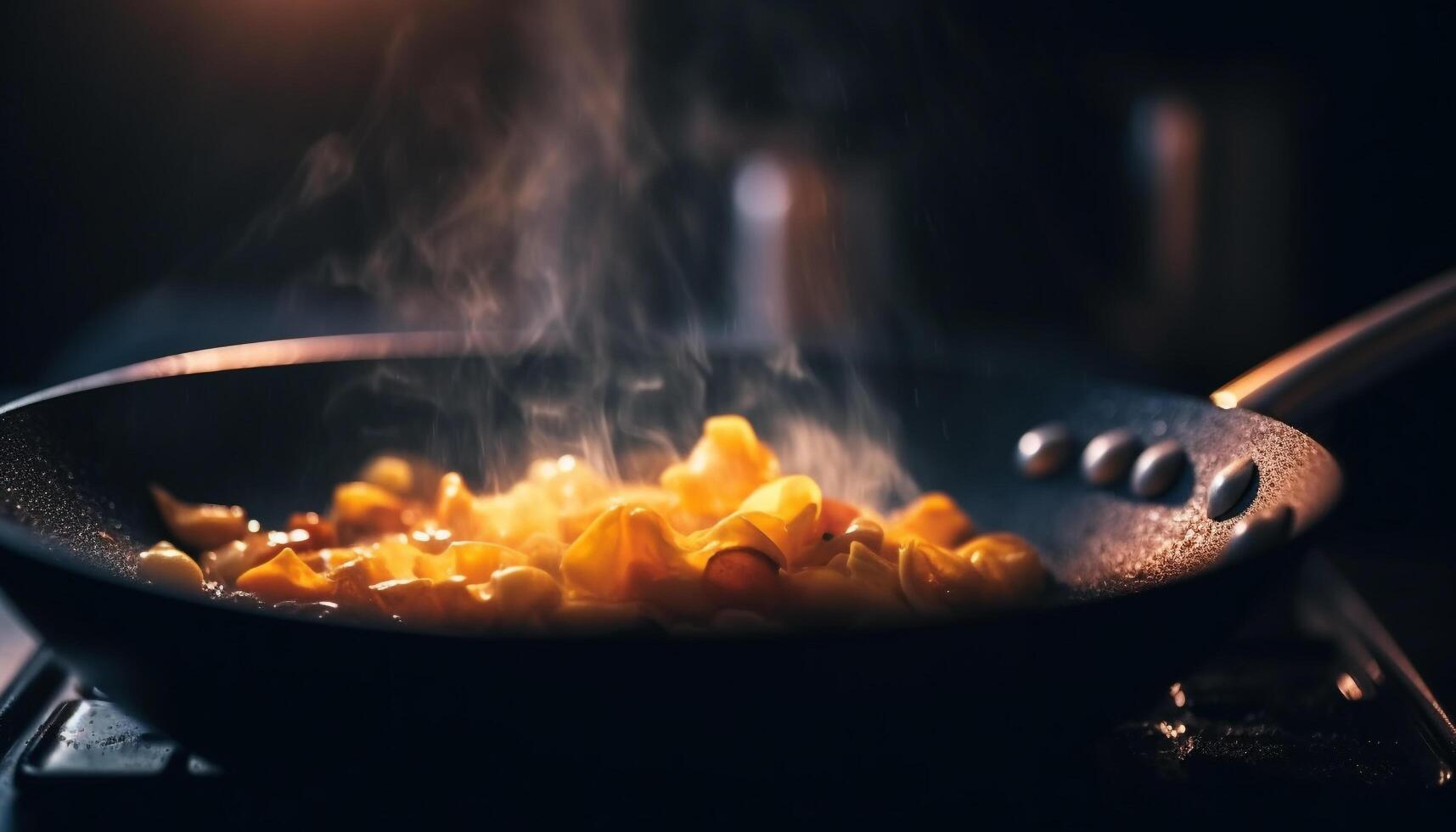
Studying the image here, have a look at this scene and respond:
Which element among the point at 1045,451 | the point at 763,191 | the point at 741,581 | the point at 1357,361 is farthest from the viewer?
the point at 763,191

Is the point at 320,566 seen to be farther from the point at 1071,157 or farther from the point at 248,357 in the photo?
the point at 1071,157

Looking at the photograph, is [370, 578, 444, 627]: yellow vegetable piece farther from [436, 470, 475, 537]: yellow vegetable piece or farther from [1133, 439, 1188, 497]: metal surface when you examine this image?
[1133, 439, 1188, 497]: metal surface

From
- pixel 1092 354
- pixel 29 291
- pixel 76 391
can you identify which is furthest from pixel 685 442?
pixel 29 291

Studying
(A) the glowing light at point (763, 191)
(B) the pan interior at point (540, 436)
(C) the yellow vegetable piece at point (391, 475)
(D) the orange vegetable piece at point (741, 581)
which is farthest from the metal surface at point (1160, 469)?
(A) the glowing light at point (763, 191)

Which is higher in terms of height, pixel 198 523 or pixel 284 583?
pixel 198 523

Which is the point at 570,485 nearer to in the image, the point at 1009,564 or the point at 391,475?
the point at 391,475

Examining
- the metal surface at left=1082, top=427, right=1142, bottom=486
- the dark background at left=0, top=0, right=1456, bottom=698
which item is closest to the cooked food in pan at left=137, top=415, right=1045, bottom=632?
the metal surface at left=1082, top=427, right=1142, bottom=486

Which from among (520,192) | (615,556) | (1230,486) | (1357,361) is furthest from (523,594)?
(520,192)

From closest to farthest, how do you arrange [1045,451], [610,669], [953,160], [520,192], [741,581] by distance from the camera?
1. [610,669]
2. [741,581]
3. [1045,451]
4. [953,160]
5. [520,192]
